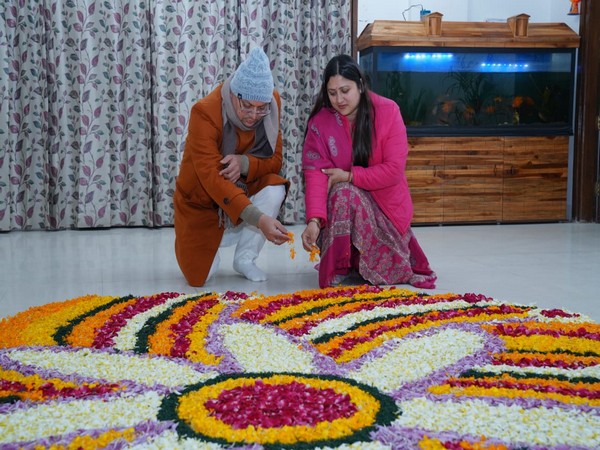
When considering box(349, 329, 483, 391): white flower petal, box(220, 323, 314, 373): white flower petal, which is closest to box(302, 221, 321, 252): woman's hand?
box(220, 323, 314, 373): white flower petal

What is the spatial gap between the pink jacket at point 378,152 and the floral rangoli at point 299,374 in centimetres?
53

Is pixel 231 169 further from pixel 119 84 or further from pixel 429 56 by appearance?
pixel 429 56

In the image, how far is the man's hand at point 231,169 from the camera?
106 inches

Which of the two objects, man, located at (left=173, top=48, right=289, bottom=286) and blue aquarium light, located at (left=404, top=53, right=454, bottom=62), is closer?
man, located at (left=173, top=48, right=289, bottom=286)

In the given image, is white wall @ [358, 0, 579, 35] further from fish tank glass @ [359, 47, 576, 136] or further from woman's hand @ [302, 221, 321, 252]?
woman's hand @ [302, 221, 321, 252]

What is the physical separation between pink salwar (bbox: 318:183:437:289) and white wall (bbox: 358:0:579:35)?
269 centimetres

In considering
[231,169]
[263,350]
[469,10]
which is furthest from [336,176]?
[469,10]

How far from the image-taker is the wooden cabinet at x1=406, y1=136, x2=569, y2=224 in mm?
4816

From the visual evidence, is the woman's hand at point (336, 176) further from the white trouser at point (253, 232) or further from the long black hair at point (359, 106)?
the white trouser at point (253, 232)

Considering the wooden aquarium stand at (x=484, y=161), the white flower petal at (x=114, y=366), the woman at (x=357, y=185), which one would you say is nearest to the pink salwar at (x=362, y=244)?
the woman at (x=357, y=185)

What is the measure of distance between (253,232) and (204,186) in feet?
1.40

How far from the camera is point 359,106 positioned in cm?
278

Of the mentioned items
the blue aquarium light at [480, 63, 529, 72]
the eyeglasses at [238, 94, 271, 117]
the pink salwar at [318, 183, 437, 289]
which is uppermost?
the blue aquarium light at [480, 63, 529, 72]

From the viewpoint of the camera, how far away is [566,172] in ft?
16.4
